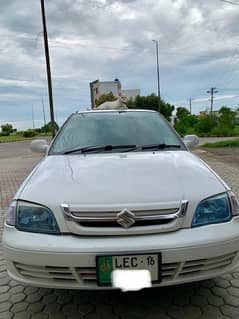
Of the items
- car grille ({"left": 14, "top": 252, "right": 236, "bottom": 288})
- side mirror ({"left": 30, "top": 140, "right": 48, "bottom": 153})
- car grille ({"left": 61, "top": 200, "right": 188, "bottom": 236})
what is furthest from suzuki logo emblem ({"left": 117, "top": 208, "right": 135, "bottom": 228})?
side mirror ({"left": 30, "top": 140, "right": 48, "bottom": 153})

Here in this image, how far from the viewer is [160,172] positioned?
2.31 metres

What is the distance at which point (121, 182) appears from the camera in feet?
7.05

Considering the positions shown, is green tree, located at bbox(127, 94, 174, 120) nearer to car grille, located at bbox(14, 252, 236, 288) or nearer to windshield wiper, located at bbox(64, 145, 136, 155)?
windshield wiper, located at bbox(64, 145, 136, 155)

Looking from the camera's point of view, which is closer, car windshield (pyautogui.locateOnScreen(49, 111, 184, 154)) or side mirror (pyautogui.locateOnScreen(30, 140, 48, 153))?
car windshield (pyautogui.locateOnScreen(49, 111, 184, 154))

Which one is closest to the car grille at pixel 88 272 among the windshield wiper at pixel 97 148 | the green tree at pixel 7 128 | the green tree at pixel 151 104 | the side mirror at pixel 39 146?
the windshield wiper at pixel 97 148

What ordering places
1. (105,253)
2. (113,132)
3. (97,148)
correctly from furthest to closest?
1. (113,132)
2. (97,148)
3. (105,253)

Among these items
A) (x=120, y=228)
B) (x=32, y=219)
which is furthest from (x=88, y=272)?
(x=32, y=219)

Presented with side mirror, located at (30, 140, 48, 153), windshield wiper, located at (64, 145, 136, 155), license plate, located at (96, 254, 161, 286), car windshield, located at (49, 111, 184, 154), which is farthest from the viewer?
side mirror, located at (30, 140, 48, 153)

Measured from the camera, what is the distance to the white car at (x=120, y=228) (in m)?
1.85

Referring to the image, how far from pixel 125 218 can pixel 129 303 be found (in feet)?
2.64

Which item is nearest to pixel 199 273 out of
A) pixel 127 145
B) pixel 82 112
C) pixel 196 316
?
pixel 196 316

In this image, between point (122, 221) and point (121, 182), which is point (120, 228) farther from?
point (121, 182)

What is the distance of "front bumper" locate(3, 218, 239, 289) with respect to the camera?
1844 millimetres

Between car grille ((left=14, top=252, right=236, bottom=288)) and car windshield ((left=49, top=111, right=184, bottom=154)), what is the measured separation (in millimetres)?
1315
